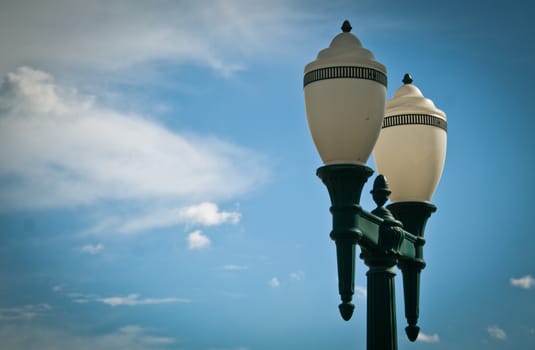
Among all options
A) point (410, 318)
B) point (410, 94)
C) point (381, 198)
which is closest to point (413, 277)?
point (410, 318)

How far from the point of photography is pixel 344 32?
536 cm

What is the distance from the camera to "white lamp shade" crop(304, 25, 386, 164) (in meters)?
4.86

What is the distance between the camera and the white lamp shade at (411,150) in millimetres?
6051

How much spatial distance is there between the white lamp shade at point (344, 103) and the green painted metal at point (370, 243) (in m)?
0.13

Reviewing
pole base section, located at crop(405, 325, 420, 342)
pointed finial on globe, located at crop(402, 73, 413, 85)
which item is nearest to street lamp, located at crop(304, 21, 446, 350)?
pole base section, located at crop(405, 325, 420, 342)

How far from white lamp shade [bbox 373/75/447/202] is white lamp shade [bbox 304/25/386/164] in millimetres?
1088

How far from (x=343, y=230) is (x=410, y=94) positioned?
1884mm

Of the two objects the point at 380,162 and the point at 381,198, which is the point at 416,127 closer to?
the point at 380,162

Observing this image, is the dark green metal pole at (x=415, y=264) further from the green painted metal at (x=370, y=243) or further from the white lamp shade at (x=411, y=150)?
the green painted metal at (x=370, y=243)

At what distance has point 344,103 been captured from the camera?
485 centimetres

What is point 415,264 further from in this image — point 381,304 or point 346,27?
point 346,27

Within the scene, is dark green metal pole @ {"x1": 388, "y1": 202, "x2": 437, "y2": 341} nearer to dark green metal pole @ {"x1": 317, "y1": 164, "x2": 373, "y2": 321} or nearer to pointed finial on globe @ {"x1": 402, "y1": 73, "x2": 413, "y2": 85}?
pointed finial on globe @ {"x1": 402, "y1": 73, "x2": 413, "y2": 85}

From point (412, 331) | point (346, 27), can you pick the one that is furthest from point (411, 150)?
point (412, 331)

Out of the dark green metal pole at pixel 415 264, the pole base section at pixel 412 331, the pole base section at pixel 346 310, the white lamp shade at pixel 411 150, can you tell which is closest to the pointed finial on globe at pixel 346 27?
the white lamp shade at pixel 411 150
